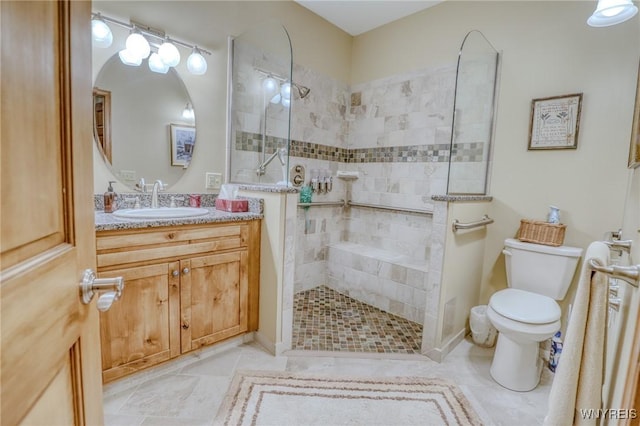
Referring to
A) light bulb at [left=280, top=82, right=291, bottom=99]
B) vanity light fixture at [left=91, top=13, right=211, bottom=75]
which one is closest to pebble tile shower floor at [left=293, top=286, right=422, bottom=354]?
light bulb at [left=280, top=82, right=291, bottom=99]

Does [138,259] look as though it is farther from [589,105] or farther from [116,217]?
[589,105]

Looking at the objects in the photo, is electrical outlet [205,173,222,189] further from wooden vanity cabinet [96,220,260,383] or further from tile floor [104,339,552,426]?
tile floor [104,339,552,426]

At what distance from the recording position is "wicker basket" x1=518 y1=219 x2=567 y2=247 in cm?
200

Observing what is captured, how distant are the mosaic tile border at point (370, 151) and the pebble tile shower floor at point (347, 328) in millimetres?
1408

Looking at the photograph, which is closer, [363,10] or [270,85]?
[270,85]

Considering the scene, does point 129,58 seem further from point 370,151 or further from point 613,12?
point 613,12

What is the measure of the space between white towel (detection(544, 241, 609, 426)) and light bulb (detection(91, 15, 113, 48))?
248 cm

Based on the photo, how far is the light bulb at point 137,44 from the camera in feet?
6.05

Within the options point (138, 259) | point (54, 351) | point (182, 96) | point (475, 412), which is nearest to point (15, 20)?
point (54, 351)

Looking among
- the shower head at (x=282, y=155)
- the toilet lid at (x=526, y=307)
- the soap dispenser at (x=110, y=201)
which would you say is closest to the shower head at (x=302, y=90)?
the shower head at (x=282, y=155)

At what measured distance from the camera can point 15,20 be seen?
1.30ft

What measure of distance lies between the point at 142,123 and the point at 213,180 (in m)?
0.59

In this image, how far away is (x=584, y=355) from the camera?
32.6 inches

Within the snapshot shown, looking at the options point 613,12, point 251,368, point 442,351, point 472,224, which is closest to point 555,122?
point 613,12
